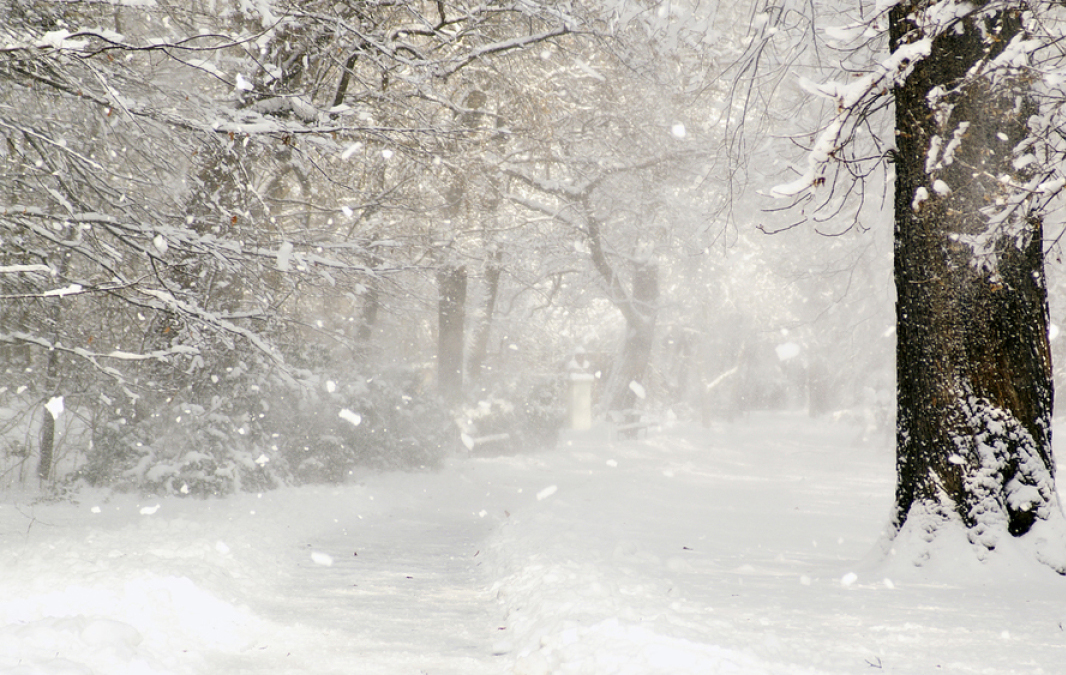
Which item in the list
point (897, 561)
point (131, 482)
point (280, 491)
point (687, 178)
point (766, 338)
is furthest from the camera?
point (766, 338)

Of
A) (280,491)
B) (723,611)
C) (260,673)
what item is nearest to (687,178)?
(280,491)

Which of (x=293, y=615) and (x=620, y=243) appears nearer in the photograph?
(x=293, y=615)

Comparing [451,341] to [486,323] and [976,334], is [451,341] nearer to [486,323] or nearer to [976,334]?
[486,323]

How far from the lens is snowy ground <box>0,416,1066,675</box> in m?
4.34

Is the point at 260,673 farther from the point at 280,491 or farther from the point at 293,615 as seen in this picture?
the point at 280,491

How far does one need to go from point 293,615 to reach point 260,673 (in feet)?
4.37

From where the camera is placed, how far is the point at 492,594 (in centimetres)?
650

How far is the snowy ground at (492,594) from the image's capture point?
14.3 feet

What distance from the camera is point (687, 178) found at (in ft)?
69.9

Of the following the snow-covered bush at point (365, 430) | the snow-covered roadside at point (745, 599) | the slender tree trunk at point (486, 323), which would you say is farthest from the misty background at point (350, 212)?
the snow-covered roadside at point (745, 599)

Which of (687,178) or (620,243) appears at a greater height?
(687,178)

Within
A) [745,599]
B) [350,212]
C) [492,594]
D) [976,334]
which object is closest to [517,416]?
[350,212]

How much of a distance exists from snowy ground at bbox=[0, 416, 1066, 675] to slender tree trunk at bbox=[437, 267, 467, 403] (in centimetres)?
837

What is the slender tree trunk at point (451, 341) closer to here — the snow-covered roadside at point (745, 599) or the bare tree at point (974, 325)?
the snow-covered roadside at point (745, 599)
